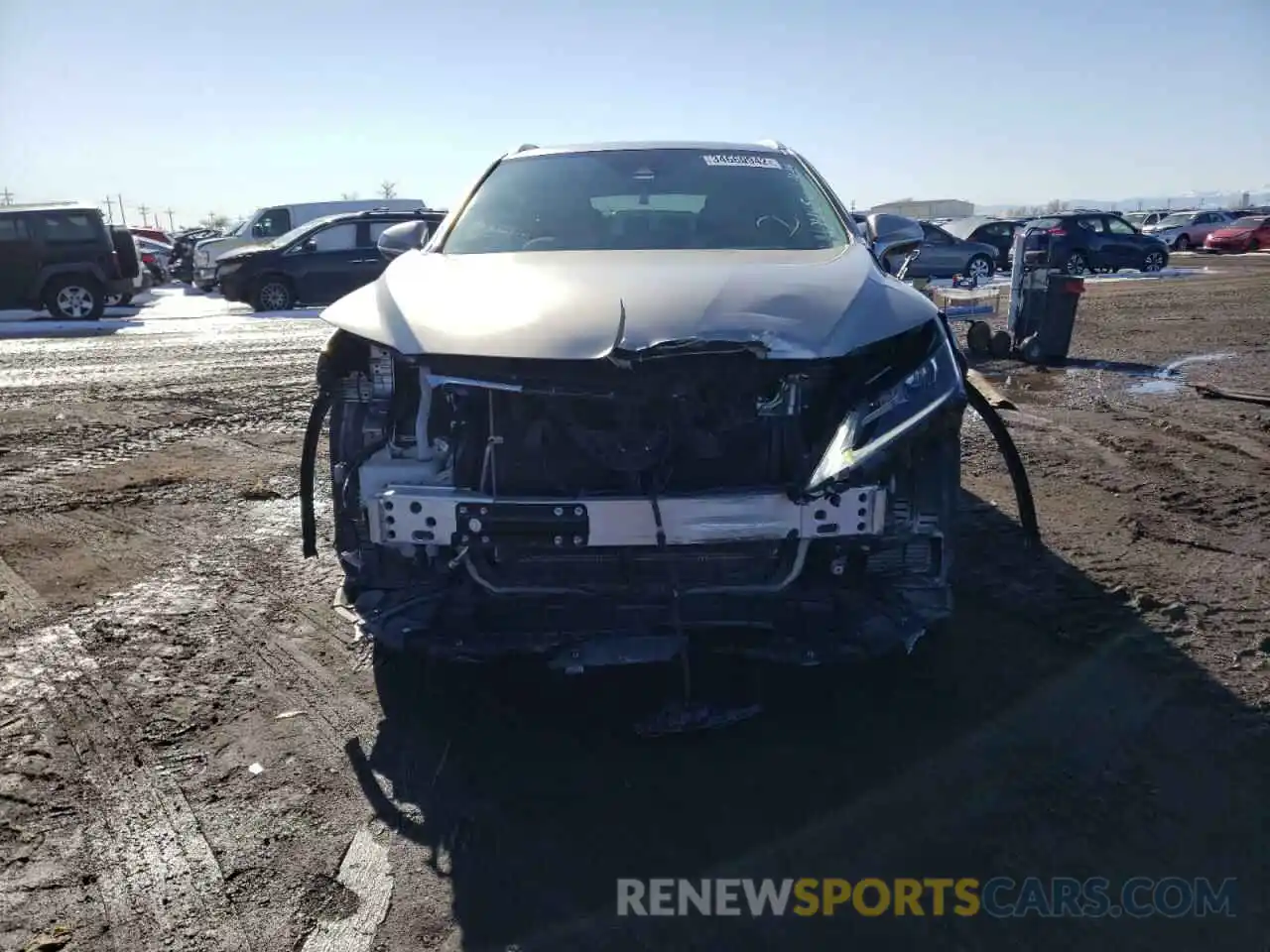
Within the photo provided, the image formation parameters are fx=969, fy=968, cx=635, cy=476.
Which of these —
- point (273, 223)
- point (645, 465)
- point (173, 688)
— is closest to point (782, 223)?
point (645, 465)

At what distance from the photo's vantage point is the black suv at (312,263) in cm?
1697

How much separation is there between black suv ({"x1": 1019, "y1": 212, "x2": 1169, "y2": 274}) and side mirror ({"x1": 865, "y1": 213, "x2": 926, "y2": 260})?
22189 millimetres

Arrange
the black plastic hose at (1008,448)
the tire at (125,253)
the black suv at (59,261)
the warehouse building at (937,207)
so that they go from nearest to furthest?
the black plastic hose at (1008,448)
the black suv at (59,261)
the tire at (125,253)
the warehouse building at (937,207)

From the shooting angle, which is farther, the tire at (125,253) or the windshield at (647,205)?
the tire at (125,253)

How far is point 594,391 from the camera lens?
276cm

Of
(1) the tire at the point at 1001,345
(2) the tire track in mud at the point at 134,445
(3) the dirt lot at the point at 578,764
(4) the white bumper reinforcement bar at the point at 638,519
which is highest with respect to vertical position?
(4) the white bumper reinforcement bar at the point at 638,519

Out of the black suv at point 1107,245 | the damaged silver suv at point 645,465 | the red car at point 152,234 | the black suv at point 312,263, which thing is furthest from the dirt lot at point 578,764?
the red car at point 152,234

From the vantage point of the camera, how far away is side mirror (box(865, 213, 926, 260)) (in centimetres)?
458

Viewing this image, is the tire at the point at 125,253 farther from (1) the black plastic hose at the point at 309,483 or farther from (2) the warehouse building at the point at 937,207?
(2) the warehouse building at the point at 937,207

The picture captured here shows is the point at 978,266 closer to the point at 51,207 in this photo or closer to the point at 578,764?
the point at 51,207

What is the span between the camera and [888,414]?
9.09ft

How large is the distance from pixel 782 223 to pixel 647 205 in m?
0.65

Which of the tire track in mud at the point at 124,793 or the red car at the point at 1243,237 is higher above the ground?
the red car at the point at 1243,237

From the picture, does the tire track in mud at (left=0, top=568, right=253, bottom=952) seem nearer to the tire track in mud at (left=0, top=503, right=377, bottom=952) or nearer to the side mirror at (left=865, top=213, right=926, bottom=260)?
the tire track in mud at (left=0, top=503, right=377, bottom=952)
